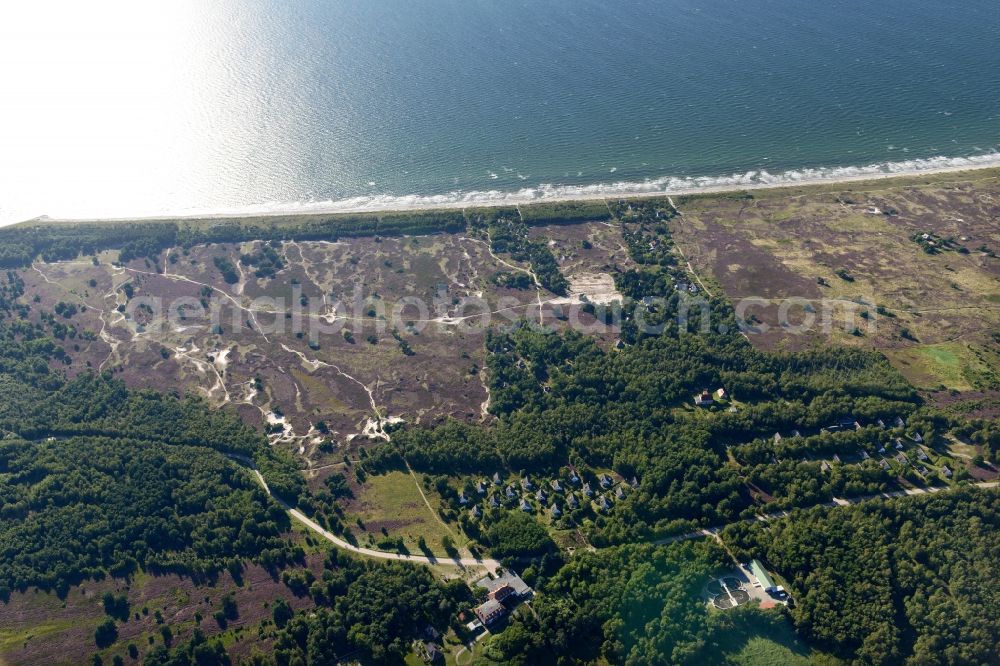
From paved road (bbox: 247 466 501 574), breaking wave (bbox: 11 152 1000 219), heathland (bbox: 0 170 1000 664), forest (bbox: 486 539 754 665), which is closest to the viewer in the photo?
forest (bbox: 486 539 754 665)

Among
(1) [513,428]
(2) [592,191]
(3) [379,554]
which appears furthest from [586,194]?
(3) [379,554]

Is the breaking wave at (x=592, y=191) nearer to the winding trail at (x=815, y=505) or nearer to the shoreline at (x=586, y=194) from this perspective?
the shoreline at (x=586, y=194)

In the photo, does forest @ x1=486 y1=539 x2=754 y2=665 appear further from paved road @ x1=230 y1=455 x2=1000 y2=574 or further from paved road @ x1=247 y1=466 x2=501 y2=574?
paved road @ x1=247 y1=466 x2=501 y2=574

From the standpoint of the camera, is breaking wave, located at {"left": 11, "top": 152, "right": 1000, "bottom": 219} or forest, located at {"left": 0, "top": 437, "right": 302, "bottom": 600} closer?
forest, located at {"left": 0, "top": 437, "right": 302, "bottom": 600}

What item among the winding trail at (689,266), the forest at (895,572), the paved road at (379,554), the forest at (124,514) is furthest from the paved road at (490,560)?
the winding trail at (689,266)

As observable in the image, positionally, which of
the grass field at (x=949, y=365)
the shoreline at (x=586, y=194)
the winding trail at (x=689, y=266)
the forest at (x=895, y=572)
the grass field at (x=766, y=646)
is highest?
the shoreline at (x=586, y=194)

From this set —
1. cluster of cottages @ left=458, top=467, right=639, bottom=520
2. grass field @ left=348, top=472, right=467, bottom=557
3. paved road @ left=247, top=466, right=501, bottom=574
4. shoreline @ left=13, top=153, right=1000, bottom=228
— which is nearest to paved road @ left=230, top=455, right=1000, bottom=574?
paved road @ left=247, top=466, right=501, bottom=574

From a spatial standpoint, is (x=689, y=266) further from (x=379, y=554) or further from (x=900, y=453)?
(x=379, y=554)

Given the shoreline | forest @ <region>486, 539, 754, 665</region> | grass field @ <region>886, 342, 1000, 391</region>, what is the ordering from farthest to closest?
the shoreline
grass field @ <region>886, 342, 1000, 391</region>
forest @ <region>486, 539, 754, 665</region>
